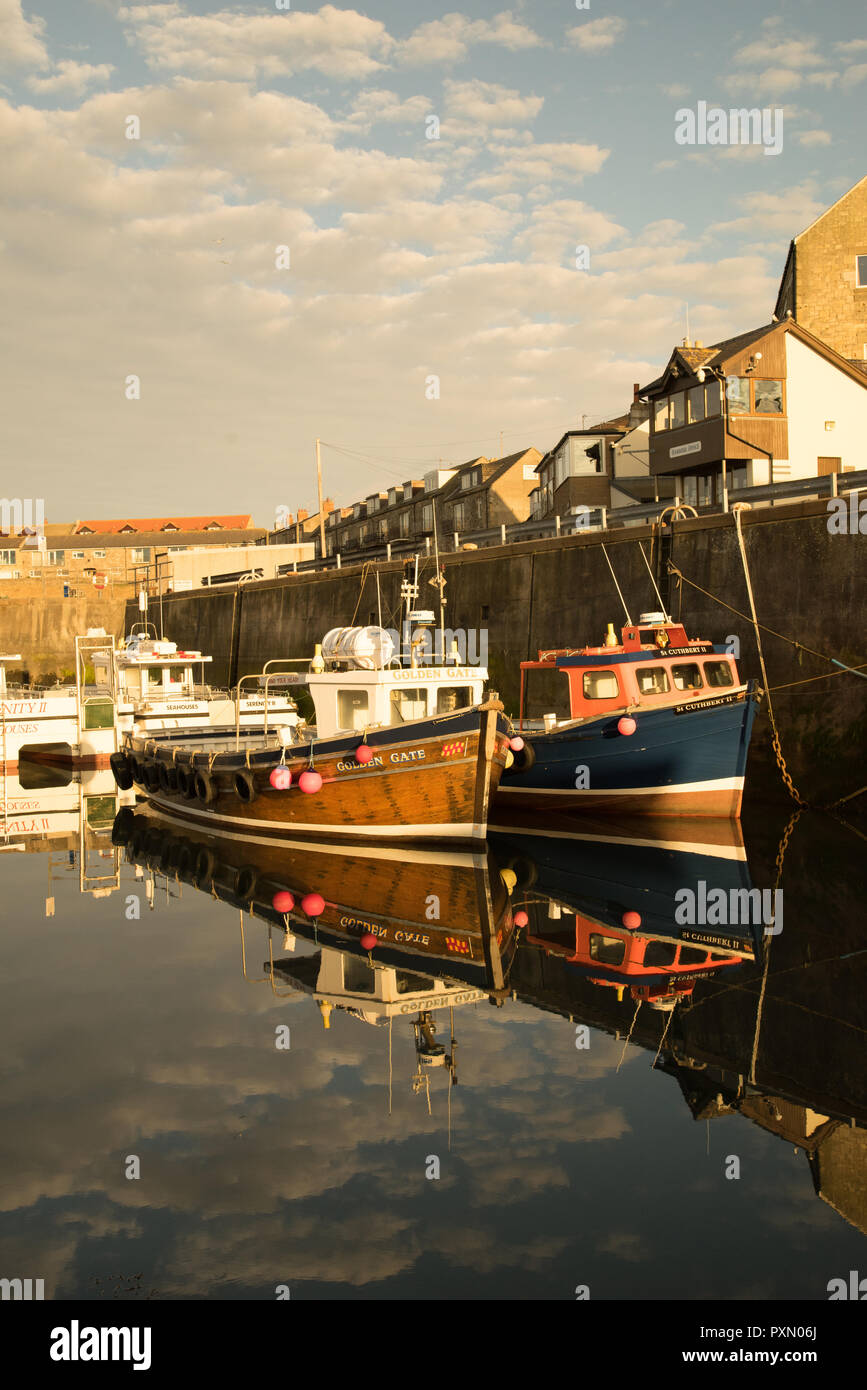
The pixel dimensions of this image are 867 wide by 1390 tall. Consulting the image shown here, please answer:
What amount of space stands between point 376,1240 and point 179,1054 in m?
3.44

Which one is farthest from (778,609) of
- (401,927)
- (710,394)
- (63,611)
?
(63,611)

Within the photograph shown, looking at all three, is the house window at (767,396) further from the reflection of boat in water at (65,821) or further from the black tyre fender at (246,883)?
the black tyre fender at (246,883)

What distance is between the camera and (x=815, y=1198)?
6359mm

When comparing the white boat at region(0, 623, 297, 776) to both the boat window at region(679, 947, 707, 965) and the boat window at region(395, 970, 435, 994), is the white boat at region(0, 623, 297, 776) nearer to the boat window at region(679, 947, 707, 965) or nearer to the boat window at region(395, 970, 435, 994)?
the boat window at region(395, 970, 435, 994)

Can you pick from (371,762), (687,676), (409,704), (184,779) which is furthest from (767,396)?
(184,779)

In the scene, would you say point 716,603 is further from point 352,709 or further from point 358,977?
point 358,977

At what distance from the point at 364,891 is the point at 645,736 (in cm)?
595

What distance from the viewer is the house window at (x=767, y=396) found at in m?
32.5

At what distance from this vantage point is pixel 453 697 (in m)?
18.0

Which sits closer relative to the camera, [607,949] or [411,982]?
[411,982]

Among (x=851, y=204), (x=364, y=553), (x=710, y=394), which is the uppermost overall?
(x=851, y=204)

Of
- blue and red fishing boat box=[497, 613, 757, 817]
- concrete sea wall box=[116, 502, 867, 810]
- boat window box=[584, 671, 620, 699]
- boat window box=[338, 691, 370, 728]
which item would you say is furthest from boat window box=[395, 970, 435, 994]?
concrete sea wall box=[116, 502, 867, 810]
